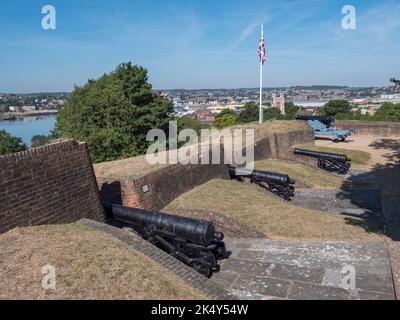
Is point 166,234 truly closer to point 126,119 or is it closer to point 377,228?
point 377,228

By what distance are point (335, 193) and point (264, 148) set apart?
19.6 ft

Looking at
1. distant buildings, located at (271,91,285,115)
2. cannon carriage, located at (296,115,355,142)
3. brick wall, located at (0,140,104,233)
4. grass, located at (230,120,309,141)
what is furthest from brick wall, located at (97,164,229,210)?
distant buildings, located at (271,91,285,115)

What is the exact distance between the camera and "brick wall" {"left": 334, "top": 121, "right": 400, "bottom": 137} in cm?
2845

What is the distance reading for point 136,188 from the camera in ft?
32.9

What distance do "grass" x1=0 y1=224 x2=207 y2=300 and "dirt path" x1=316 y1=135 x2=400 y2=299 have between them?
404 cm

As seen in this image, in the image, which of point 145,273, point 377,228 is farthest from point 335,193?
point 145,273

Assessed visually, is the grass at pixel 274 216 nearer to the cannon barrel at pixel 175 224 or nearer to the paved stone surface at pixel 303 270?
the paved stone surface at pixel 303 270

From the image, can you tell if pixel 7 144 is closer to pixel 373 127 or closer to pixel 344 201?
pixel 344 201

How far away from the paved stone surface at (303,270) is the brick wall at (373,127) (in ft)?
77.5

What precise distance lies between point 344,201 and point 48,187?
10.7 meters

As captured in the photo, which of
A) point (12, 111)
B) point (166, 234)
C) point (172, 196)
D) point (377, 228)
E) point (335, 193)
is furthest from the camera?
point (12, 111)

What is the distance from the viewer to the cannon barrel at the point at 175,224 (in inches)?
268

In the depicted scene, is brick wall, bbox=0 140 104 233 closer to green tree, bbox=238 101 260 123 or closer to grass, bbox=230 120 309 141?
grass, bbox=230 120 309 141

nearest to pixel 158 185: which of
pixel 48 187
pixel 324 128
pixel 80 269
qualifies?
pixel 48 187
